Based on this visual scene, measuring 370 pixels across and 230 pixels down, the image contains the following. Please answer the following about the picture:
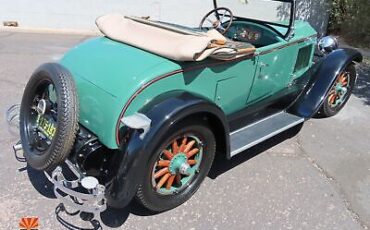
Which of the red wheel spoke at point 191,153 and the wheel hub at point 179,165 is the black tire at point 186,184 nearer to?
the red wheel spoke at point 191,153

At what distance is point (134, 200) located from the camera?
10.00ft

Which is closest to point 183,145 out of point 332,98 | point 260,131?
point 260,131

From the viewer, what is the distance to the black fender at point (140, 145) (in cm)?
251

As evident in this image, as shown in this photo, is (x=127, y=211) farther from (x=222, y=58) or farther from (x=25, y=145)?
(x=222, y=58)

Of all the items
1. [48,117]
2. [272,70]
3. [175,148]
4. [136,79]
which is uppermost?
[136,79]

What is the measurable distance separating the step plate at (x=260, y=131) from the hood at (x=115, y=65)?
3.07ft

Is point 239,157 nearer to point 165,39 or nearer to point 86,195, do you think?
point 165,39

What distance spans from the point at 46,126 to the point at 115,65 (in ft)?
2.37

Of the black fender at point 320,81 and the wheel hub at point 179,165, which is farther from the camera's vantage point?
the black fender at point 320,81

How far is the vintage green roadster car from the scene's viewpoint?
8.43 ft

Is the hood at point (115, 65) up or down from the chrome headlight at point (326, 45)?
up

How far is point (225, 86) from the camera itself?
10.8 feet

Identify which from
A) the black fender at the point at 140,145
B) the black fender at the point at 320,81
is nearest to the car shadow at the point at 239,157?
the black fender at the point at 320,81

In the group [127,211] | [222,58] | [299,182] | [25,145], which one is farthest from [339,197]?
[25,145]
